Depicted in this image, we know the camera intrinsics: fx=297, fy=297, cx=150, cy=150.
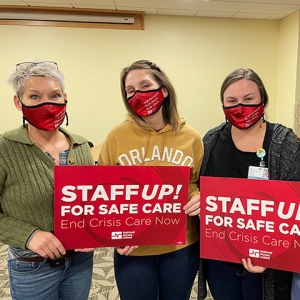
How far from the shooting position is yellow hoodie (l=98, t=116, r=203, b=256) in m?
1.39

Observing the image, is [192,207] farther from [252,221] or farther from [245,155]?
[245,155]

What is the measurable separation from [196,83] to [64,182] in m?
4.37

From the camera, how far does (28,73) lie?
3.91 ft

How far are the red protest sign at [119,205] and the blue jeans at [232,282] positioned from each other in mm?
321

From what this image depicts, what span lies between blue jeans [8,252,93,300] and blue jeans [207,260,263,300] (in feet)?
2.04

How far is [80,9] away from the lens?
4.57m

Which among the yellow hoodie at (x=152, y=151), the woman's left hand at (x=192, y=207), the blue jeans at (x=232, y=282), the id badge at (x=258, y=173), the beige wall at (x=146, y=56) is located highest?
the beige wall at (x=146, y=56)

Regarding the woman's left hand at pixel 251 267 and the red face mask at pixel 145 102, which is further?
the red face mask at pixel 145 102

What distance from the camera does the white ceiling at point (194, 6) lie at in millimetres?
4207

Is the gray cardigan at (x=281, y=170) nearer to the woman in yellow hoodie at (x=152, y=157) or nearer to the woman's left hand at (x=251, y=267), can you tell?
the woman's left hand at (x=251, y=267)

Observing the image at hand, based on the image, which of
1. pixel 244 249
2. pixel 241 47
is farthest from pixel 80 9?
pixel 244 249

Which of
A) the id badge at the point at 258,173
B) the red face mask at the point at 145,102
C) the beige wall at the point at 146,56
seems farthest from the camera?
the beige wall at the point at 146,56

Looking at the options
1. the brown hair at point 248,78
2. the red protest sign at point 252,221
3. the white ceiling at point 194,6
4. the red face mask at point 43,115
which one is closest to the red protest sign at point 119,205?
the red protest sign at point 252,221

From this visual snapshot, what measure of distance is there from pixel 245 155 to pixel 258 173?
0.10 m
